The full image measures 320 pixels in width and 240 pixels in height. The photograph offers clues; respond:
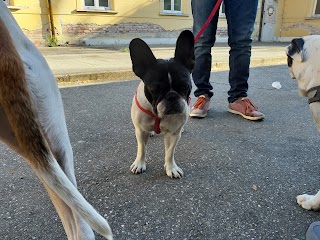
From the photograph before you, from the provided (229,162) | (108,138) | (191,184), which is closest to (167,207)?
(191,184)

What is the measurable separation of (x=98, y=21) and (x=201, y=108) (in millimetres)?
10100

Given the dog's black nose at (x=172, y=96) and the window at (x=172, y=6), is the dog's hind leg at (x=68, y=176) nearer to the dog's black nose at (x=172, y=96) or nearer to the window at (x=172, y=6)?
the dog's black nose at (x=172, y=96)

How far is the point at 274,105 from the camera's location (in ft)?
12.6

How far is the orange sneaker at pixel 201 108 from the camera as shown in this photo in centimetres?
316

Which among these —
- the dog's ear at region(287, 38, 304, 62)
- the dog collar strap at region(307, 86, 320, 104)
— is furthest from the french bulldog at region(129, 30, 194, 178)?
the dog collar strap at region(307, 86, 320, 104)

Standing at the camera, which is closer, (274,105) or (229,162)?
(229,162)

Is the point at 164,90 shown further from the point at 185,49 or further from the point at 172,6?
the point at 172,6

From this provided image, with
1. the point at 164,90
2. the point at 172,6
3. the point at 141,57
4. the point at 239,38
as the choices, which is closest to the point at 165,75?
the point at 164,90

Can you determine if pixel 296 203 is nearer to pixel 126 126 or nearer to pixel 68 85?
pixel 126 126

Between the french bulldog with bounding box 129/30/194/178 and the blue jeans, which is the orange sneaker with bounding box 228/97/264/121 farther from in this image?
the french bulldog with bounding box 129/30/194/178

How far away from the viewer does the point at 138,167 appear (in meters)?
2.02

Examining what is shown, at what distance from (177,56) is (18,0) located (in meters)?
10.4

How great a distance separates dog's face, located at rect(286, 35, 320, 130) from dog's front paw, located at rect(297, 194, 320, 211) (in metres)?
0.41

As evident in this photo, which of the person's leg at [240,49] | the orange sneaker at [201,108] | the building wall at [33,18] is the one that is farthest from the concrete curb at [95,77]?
the building wall at [33,18]
